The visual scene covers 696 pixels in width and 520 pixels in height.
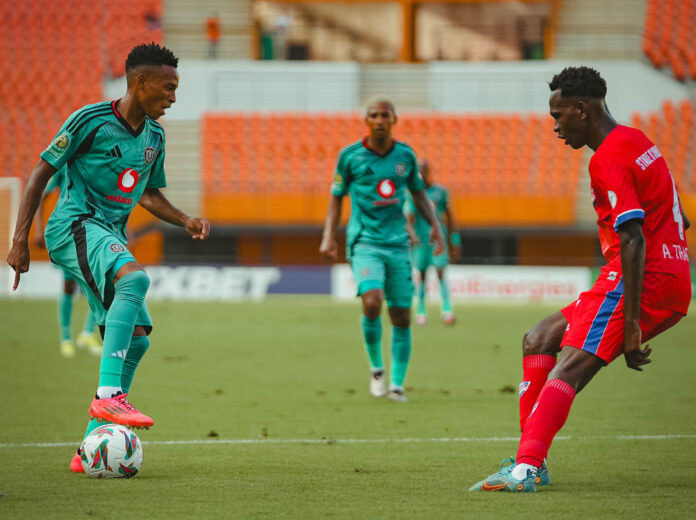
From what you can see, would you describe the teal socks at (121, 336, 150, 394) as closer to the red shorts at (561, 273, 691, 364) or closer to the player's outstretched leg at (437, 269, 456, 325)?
the red shorts at (561, 273, 691, 364)

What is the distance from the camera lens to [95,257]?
17.9 ft

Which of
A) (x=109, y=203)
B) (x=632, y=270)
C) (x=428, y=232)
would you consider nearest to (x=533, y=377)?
(x=632, y=270)

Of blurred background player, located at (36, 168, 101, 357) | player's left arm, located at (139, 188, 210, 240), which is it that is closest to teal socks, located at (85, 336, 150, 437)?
player's left arm, located at (139, 188, 210, 240)

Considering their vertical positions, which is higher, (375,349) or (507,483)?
(375,349)

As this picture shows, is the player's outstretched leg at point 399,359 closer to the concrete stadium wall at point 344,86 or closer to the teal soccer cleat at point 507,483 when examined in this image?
the teal soccer cleat at point 507,483

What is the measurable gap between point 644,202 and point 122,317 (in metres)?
2.60

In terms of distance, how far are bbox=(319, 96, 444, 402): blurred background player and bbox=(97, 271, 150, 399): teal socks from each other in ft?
11.2

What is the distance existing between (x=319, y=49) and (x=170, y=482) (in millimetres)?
30388

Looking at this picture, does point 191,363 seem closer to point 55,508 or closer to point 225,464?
point 225,464

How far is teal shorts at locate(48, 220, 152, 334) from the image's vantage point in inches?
215

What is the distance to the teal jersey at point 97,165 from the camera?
5555 millimetres

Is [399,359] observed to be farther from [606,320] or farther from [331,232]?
[606,320]

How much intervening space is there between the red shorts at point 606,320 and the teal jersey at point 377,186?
3984mm

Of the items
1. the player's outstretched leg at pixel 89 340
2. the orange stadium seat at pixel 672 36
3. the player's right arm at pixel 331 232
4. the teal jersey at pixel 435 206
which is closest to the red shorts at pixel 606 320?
the player's right arm at pixel 331 232
